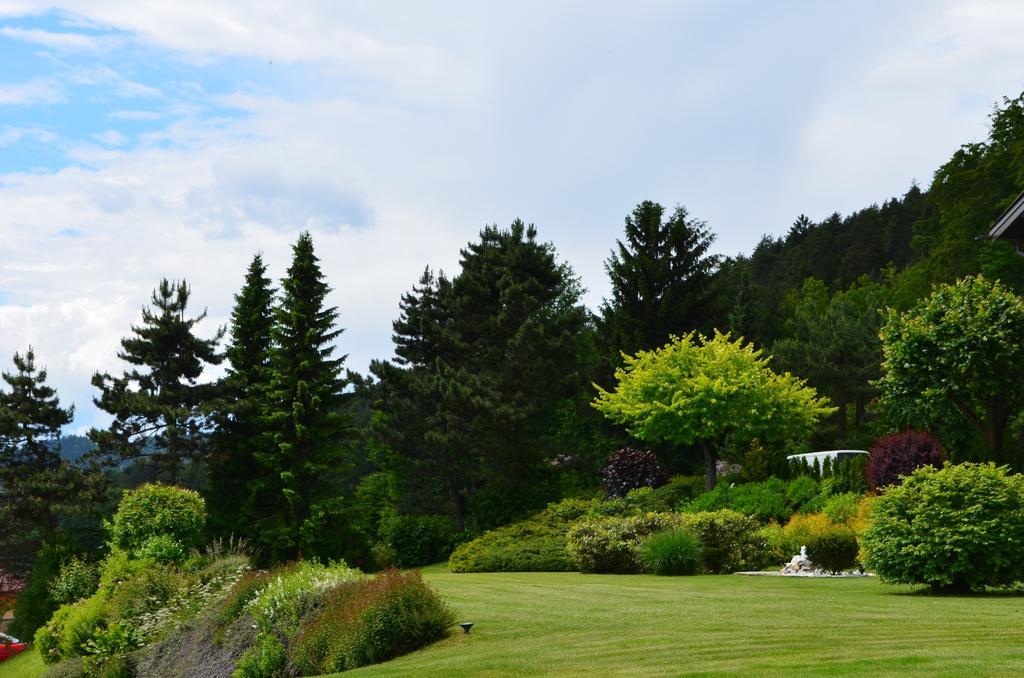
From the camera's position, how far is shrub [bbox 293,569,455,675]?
12500 mm

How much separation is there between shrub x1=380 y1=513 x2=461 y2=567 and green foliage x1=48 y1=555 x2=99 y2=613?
40.7 feet

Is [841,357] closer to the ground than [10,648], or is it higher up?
higher up

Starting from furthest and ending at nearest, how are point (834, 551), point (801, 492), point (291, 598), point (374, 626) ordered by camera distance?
point (801, 492), point (834, 551), point (291, 598), point (374, 626)

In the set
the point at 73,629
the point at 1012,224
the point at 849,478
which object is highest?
the point at 1012,224

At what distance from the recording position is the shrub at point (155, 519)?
966 inches

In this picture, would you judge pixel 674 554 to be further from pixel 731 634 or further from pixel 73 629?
pixel 73 629

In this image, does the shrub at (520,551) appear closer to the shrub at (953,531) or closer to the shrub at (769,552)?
the shrub at (769,552)

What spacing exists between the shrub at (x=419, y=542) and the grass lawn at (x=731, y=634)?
20.6 metres

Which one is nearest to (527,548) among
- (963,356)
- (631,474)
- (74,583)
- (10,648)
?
(631,474)

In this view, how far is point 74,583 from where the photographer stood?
25.7m

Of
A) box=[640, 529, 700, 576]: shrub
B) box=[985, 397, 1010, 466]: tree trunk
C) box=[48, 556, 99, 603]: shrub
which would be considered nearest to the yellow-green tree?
A: box=[985, 397, 1010, 466]: tree trunk

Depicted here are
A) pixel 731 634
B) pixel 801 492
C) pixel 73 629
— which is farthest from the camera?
pixel 801 492

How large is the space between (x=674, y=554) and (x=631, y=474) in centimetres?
1488

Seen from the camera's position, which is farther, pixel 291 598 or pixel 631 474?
pixel 631 474
